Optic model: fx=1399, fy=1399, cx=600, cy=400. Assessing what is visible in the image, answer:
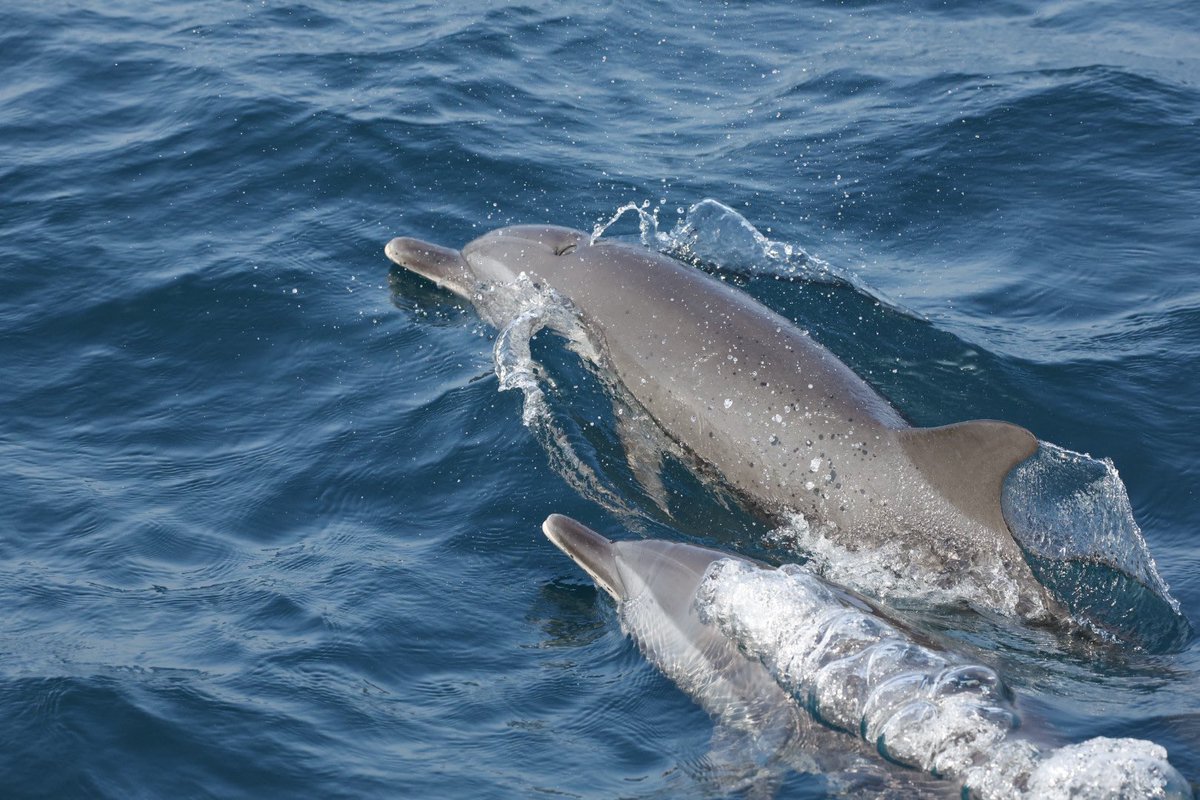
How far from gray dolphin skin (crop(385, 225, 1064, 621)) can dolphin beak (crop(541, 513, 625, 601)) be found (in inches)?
52.9

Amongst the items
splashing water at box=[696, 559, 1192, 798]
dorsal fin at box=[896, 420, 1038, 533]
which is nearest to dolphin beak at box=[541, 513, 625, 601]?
splashing water at box=[696, 559, 1192, 798]

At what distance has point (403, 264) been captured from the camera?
1328 cm

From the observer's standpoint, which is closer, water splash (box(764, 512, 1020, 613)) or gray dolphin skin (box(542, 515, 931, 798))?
gray dolphin skin (box(542, 515, 931, 798))

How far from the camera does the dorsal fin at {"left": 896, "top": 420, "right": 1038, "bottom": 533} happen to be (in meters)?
8.41

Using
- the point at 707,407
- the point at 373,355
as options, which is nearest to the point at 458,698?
the point at 707,407

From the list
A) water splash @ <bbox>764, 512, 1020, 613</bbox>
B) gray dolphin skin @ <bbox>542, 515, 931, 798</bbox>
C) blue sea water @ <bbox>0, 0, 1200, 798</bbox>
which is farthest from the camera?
water splash @ <bbox>764, 512, 1020, 613</bbox>

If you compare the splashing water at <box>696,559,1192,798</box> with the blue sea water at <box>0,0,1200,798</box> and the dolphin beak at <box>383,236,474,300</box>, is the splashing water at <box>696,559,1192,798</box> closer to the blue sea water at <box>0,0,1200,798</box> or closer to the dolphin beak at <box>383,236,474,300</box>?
the blue sea water at <box>0,0,1200,798</box>

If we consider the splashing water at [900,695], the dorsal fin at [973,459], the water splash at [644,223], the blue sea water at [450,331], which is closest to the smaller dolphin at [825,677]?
the splashing water at [900,695]

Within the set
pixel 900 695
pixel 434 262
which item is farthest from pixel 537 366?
pixel 900 695

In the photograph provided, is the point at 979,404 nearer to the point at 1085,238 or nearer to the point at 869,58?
the point at 1085,238

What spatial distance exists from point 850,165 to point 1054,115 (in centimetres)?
257

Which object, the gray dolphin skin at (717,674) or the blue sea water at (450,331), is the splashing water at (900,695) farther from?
the blue sea water at (450,331)

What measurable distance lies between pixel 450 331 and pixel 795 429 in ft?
13.0

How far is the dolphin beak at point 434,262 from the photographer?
1281cm
